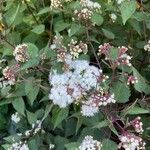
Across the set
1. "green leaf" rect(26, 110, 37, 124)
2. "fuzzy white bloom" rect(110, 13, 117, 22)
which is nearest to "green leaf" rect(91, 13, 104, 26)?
"fuzzy white bloom" rect(110, 13, 117, 22)

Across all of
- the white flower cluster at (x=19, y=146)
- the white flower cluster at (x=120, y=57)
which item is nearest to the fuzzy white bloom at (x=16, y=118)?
Result: the white flower cluster at (x=19, y=146)

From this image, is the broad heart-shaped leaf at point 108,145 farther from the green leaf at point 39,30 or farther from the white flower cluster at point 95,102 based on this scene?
the green leaf at point 39,30

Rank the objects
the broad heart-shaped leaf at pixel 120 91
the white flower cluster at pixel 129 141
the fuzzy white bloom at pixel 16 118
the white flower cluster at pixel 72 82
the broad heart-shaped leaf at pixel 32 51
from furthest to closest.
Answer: the fuzzy white bloom at pixel 16 118 → the broad heart-shaped leaf at pixel 32 51 → the broad heart-shaped leaf at pixel 120 91 → the white flower cluster at pixel 72 82 → the white flower cluster at pixel 129 141

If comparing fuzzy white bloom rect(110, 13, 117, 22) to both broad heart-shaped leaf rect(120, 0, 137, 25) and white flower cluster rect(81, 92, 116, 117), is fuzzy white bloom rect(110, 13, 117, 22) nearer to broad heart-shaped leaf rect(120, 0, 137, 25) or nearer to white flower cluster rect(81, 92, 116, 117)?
broad heart-shaped leaf rect(120, 0, 137, 25)

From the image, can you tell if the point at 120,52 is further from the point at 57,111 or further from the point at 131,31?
the point at 131,31

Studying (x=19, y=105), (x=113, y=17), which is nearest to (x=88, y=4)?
(x=113, y=17)

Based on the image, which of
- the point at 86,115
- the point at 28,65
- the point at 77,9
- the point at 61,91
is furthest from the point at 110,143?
the point at 77,9

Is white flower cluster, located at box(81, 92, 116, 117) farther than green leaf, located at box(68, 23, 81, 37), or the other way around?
green leaf, located at box(68, 23, 81, 37)
